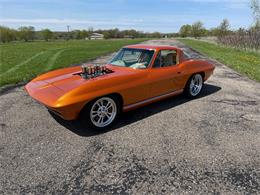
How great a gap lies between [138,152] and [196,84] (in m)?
3.31

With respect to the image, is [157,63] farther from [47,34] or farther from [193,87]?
[47,34]

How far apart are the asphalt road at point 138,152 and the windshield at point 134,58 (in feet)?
3.31

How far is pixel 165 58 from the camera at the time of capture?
4.95m

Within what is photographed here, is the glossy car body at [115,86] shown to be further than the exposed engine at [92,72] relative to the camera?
No

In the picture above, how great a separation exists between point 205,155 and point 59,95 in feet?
7.78

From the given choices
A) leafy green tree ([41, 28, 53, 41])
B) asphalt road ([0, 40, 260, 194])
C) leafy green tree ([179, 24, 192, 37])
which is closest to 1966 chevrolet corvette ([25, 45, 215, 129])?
asphalt road ([0, 40, 260, 194])

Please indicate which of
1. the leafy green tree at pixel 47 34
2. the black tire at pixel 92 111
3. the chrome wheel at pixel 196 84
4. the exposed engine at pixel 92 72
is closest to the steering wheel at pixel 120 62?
the exposed engine at pixel 92 72

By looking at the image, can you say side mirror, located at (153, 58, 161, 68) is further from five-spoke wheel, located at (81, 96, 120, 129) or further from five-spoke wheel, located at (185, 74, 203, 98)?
five-spoke wheel, located at (81, 96, 120, 129)

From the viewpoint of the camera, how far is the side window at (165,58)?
474 cm

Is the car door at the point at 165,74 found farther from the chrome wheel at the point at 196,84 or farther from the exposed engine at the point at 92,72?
the exposed engine at the point at 92,72

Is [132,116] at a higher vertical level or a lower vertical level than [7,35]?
lower

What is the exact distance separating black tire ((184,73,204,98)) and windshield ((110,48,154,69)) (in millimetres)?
1397

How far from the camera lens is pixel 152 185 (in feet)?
8.35

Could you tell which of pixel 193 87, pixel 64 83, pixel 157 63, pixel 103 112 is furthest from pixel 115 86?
pixel 193 87
